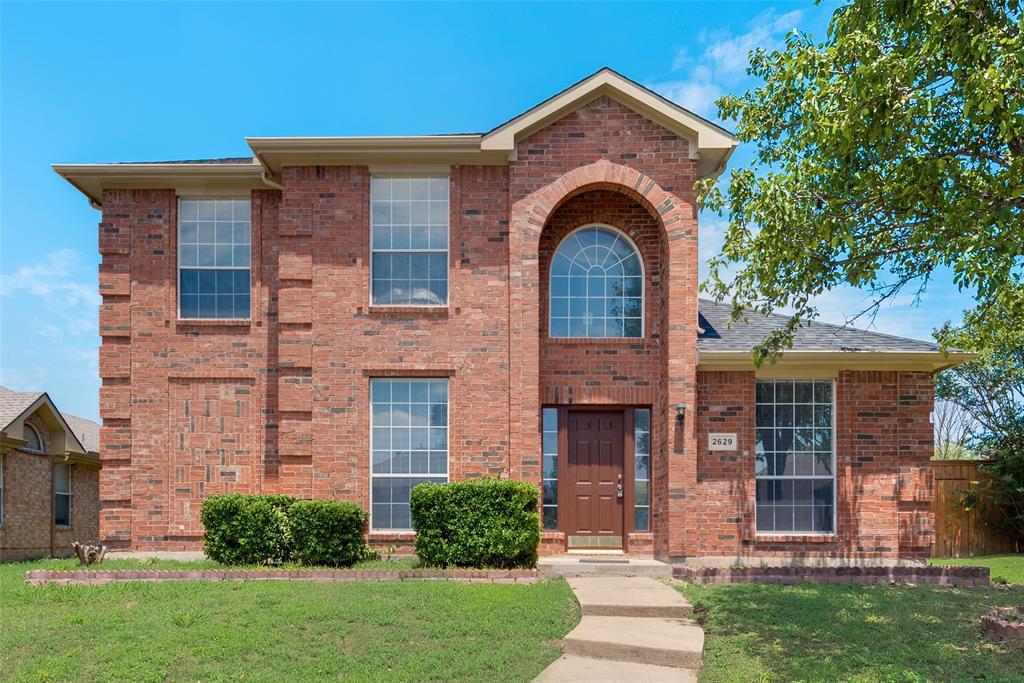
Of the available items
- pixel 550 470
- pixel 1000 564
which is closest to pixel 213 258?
pixel 550 470

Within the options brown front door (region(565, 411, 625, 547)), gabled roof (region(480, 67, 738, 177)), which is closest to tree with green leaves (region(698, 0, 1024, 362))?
gabled roof (region(480, 67, 738, 177))

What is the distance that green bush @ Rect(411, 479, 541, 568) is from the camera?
34.6 ft

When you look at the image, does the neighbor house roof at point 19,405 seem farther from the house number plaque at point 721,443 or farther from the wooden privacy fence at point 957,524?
the wooden privacy fence at point 957,524

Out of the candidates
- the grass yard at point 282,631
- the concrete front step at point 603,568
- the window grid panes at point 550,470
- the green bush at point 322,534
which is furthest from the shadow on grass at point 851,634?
the green bush at point 322,534

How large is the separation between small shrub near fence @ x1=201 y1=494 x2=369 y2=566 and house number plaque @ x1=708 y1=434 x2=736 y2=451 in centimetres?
553

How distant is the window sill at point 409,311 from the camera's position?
12.3m

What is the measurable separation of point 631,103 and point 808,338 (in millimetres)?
4829

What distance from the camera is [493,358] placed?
1225cm

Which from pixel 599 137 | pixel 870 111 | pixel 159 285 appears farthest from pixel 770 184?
pixel 159 285

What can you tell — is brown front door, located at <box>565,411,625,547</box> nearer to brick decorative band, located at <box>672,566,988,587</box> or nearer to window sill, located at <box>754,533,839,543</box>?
brick decorative band, located at <box>672,566,988,587</box>

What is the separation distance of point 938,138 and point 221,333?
10528 millimetres

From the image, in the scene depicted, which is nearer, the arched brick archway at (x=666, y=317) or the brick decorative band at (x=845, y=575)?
the brick decorative band at (x=845, y=575)

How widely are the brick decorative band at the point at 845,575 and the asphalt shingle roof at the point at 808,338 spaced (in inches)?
133

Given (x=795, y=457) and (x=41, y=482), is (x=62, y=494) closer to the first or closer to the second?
(x=41, y=482)
